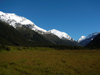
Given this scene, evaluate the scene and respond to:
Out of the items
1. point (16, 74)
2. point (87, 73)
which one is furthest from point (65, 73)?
point (16, 74)

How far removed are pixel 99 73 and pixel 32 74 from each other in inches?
390

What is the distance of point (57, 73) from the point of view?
650 inches

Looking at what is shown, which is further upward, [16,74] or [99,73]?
[99,73]

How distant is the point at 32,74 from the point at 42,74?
1.47 meters

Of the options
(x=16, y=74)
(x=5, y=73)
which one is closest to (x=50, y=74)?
(x=16, y=74)

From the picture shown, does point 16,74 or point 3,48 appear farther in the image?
point 3,48

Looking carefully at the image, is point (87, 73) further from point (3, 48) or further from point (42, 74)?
point (3, 48)

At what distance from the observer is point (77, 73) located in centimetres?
1644

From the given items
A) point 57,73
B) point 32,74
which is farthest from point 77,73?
point 32,74

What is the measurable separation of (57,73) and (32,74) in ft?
12.3

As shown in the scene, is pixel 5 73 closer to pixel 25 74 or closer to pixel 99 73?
pixel 25 74

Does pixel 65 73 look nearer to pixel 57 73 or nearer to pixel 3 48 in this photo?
pixel 57 73

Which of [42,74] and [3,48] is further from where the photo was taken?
[3,48]

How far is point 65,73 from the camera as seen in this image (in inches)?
643
